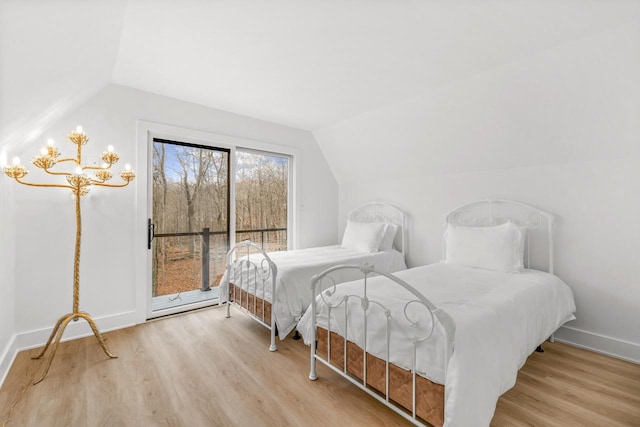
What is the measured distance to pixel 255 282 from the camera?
272 cm

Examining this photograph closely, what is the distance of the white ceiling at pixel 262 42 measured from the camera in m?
1.53

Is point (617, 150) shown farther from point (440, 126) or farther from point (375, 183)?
point (375, 183)

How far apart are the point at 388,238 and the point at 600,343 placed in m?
2.13

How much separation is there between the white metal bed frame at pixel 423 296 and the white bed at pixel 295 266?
0.72ft

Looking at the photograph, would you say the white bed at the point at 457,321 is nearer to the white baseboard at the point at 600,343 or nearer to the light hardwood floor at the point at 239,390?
the light hardwood floor at the point at 239,390

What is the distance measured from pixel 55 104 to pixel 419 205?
12.1 feet

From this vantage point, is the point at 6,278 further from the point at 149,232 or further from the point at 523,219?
the point at 523,219

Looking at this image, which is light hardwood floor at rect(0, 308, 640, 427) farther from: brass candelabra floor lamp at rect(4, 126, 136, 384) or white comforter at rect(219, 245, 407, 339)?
white comforter at rect(219, 245, 407, 339)

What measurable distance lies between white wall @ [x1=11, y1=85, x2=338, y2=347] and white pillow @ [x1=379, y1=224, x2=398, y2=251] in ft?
8.47

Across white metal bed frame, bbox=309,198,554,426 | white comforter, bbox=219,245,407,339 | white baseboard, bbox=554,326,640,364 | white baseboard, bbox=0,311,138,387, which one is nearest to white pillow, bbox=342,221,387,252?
white comforter, bbox=219,245,407,339

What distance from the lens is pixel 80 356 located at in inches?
91.6

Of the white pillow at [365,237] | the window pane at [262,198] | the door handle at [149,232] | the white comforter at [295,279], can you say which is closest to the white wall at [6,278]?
Answer: the door handle at [149,232]

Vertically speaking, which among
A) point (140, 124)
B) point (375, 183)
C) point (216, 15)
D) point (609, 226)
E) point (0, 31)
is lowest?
point (609, 226)

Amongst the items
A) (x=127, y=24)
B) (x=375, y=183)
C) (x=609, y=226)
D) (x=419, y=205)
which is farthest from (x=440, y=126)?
(x=127, y=24)
